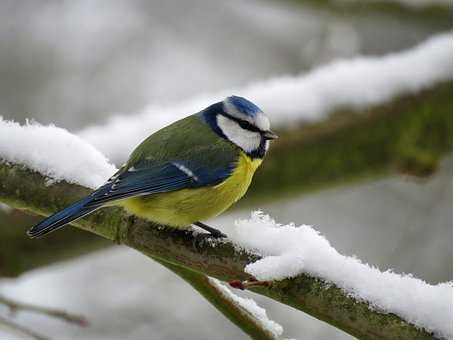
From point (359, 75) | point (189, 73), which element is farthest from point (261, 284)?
point (189, 73)

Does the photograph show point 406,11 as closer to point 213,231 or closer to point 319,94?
point 319,94

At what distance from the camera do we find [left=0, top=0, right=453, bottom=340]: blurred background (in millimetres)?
2459

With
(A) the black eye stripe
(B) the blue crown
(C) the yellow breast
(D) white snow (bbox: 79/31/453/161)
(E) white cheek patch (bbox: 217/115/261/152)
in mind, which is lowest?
(C) the yellow breast

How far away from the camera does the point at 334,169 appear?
2.44 meters

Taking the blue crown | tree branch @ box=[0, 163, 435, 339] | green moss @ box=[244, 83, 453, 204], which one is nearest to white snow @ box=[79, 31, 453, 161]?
green moss @ box=[244, 83, 453, 204]

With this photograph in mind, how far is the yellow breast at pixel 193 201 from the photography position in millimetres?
1962

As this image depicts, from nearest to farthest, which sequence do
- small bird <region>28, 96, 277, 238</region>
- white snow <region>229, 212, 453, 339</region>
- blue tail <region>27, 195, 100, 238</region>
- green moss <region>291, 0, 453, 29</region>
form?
white snow <region>229, 212, 453, 339</region>, blue tail <region>27, 195, 100, 238</region>, small bird <region>28, 96, 277, 238</region>, green moss <region>291, 0, 453, 29</region>

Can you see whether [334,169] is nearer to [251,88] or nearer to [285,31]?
[251,88]

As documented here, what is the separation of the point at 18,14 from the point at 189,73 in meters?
1.25

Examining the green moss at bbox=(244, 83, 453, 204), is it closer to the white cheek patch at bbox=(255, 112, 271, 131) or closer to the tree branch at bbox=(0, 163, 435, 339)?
the white cheek patch at bbox=(255, 112, 271, 131)

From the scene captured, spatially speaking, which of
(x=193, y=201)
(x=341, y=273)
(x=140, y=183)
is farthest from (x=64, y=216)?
(x=341, y=273)

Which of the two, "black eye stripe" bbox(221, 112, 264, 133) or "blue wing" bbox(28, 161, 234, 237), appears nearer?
"blue wing" bbox(28, 161, 234, 237)

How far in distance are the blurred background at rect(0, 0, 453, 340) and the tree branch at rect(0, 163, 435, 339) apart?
0.48 metres

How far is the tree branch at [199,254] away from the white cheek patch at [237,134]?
0.51m
